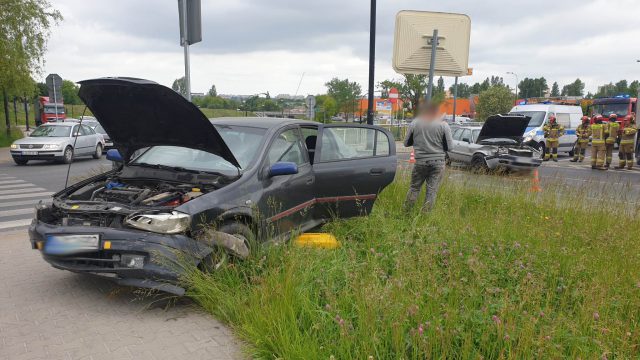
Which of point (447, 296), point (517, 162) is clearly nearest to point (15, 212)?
point (447, 296)

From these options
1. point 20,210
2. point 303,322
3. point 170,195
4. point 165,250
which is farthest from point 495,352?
point 20,210

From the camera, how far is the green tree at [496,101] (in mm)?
49281

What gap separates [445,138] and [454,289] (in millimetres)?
3670

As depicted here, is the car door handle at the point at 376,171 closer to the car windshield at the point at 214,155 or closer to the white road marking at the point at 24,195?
the car windshield at the point at 214,155

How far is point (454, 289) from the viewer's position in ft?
11.1

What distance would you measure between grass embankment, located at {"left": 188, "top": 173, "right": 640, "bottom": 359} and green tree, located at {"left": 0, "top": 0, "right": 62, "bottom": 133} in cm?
2074

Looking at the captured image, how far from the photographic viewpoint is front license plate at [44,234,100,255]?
366 centimetres

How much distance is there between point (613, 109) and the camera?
A: 90.7ft

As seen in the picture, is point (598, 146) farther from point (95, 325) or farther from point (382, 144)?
point (95, 325)

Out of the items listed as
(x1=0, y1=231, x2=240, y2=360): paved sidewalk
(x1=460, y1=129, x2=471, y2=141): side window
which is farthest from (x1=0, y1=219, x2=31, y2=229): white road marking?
(x1=460, y1=129, x2=471, y2=141): side window

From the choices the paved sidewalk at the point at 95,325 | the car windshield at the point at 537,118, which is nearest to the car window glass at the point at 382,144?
the paved sidewalk at the point at 95,325

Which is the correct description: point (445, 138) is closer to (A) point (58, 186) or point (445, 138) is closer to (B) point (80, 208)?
(B) point (80, 208)

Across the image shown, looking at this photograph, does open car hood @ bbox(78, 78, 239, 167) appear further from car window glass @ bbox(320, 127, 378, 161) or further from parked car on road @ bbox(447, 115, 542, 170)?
parked car on road @ bbox(447, 115, 542, 170)

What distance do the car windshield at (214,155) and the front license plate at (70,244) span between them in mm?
1278
